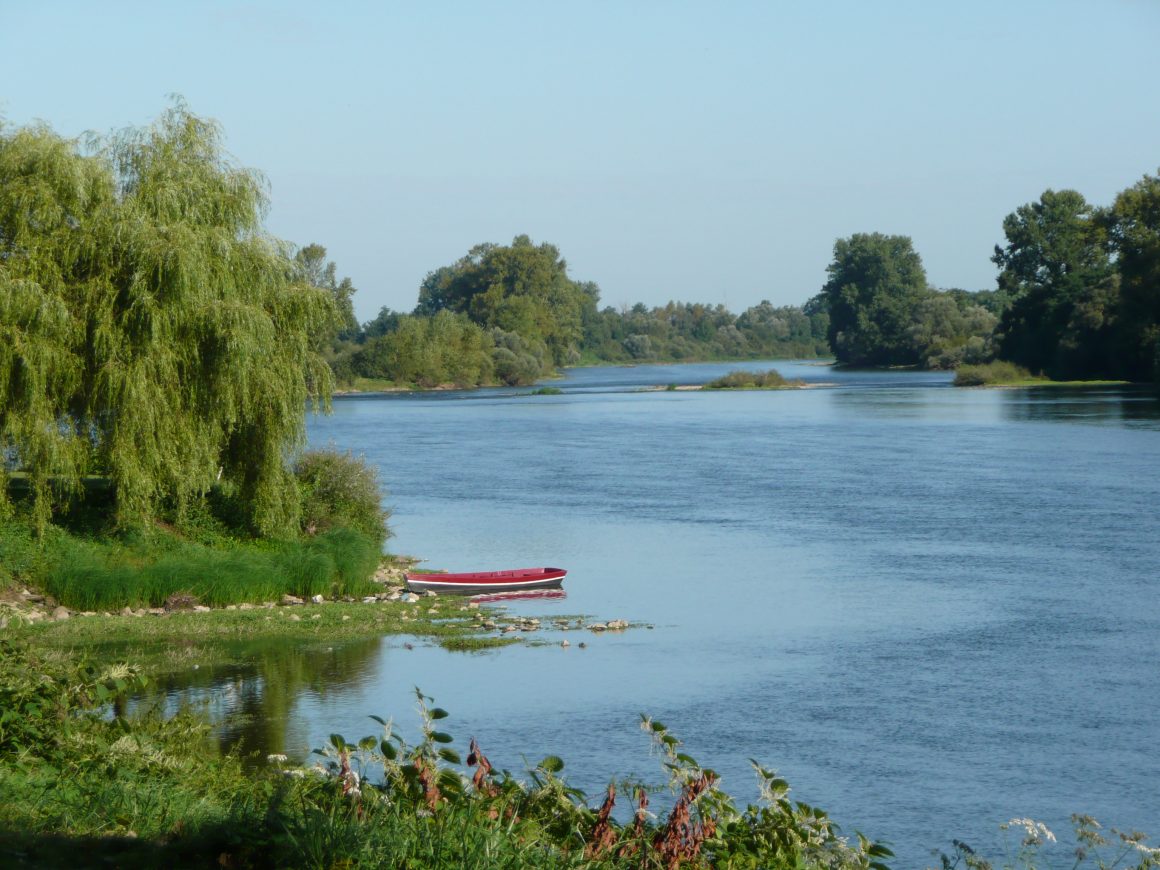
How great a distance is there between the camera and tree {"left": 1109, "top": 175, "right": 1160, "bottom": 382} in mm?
102562

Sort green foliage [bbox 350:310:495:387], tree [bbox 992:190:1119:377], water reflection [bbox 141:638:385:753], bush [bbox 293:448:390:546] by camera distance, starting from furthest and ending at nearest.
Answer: green foliage [bbox 350:310:495:387]
tree [bbox 992:190:1119:377]
bush [bbox 293:448:390:546]
water reflection [bbox 141:638:385:753]

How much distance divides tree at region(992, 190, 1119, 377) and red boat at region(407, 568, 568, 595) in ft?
299

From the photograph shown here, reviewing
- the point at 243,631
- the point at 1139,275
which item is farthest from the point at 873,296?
the point at 243,631

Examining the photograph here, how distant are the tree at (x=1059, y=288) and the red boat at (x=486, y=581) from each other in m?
91.1

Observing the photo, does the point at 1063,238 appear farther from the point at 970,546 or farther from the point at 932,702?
the point at 932,702

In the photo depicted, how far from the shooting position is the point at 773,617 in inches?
1013

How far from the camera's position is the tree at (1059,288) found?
4397 inches

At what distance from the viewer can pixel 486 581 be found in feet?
90.4

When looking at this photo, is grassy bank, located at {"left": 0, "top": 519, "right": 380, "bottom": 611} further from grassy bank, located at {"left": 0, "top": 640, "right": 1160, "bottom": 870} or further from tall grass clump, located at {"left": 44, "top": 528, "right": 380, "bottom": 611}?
grassy bank, located at {"left": 0, "top": 640, "right": 1160, "bottom": 870}

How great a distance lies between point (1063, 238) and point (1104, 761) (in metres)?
126

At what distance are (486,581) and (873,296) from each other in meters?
161

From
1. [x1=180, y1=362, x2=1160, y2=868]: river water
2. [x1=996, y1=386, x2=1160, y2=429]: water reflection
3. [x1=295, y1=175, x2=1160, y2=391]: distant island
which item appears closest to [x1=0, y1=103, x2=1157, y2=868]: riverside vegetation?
[x1=180, y1=362, x2=1160, y2=868]: river water

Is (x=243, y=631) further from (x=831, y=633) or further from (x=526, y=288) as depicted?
(x=526, y=288)

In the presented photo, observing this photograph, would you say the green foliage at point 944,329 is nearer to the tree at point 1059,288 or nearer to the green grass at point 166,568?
the tree at point 1059,288
